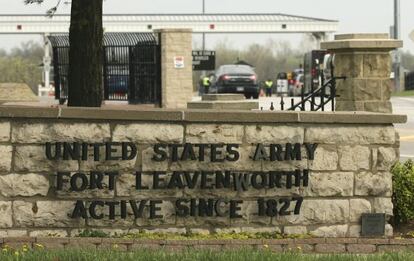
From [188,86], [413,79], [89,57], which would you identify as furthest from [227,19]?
[89,57]

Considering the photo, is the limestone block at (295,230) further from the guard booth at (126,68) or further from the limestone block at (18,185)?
the guard booth at (126,68)

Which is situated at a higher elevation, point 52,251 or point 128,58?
point 128,58

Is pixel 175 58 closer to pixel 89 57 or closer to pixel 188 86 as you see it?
pixel 188 86

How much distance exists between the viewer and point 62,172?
8266 mm

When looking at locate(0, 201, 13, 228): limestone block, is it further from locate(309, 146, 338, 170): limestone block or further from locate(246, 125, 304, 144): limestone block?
locate(309, 146, 338, 170): limestone block


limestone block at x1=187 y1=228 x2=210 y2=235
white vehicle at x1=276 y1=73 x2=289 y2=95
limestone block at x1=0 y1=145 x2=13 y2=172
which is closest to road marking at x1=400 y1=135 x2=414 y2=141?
limestone block at x1=187 y1=228 x2=210 y2=235

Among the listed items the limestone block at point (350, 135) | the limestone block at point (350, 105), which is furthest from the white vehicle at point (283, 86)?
the limestone block at point (350, 135)

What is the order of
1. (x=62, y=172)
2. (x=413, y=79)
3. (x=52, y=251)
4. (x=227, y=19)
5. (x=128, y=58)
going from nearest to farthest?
(x=52, y=251), (x=62, y=172), (x=128, y=58), (x=413, y=79), (x=227, y=19)

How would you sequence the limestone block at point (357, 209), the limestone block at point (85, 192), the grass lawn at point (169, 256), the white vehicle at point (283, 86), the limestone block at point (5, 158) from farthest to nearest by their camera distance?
the white vehicle at point (283, 86) < the limestone block at point (357, 209) < the limestone block at point (85, 192) < the limestone block at point (5, 158) < the grass lawn at point (169, 256)

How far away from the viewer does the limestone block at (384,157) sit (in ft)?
28.5

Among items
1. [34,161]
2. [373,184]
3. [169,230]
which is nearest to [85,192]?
[34,161]

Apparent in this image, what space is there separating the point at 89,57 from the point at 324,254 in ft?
11.2

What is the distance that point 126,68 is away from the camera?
66.2 ft

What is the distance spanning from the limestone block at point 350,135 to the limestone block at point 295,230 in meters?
0.91
